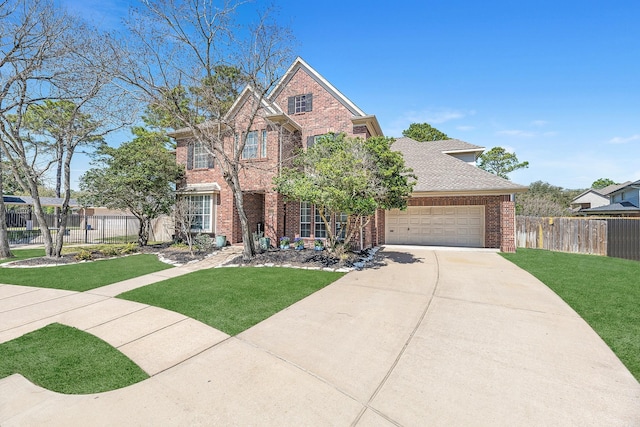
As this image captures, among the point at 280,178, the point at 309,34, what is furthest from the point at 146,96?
the point at 309,34

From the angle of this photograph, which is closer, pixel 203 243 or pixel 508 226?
pixel 203 243

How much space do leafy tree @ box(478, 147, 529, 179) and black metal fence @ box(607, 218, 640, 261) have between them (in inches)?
956

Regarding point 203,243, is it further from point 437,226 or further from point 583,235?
point 583,235

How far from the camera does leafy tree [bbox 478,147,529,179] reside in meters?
32.8

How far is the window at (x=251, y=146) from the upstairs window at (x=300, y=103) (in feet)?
7.95

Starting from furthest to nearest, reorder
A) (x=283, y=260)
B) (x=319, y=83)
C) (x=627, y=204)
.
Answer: (x=627, y=204)
(x=319, y=83)
(x=283, y=260)

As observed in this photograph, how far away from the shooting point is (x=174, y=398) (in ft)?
9.29

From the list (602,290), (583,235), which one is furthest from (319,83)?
(583,235)

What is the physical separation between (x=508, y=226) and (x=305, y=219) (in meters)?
9.38

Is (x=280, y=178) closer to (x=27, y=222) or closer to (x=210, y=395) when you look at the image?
(x=210, y=395)

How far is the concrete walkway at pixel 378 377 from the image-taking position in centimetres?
262

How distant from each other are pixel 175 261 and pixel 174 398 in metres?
8.52

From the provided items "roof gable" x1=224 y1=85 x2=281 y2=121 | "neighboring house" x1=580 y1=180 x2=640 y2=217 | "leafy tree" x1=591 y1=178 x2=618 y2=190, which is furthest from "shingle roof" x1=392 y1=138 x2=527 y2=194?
"leafy tree" x1=591 y1=178 x2=618 y2=190

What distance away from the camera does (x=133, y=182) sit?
13258mm
